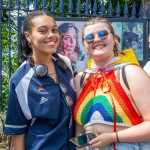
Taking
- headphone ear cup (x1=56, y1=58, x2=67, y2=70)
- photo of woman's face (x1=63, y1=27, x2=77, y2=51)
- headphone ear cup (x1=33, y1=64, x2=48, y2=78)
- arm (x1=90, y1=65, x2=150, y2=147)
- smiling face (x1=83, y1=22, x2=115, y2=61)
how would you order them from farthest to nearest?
photo of woman's face (x1=63, y1=27, x2=77, y2=51)
headphone ear cup (x1=56, y1=58, x2=67, y2=70)
headphone ear cup (x1=33, y1=64, x2=48, y2=78)
smiling face (x1=83, y1=22, x2=115, y2=61)
arm (x1=90, y1=65, x2=150, y2=147)

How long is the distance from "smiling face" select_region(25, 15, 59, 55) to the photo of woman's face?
295cm

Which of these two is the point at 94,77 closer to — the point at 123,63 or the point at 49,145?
the point at 123,63

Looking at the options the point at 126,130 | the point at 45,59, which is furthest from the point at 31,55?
the point at 126,130

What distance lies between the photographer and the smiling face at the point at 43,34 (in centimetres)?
221

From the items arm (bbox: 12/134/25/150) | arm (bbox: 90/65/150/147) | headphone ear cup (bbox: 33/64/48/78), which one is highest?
headphone ear cup (bbox: 33/64/48/78)

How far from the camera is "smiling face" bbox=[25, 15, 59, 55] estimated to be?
221 cm

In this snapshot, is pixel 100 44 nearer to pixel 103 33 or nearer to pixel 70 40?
pixel 103 33

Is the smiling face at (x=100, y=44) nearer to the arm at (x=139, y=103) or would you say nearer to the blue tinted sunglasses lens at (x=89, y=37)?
the blue tinted sunglasses lens at (x=89, y=37)

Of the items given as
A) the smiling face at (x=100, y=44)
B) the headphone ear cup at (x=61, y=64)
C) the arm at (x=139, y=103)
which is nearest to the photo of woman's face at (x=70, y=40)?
the headphone ear cup at (x=61, y=64)

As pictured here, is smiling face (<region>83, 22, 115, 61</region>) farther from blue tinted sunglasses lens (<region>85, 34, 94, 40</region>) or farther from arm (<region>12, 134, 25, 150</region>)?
arm (<region>12, 134, 25, 150</region>)

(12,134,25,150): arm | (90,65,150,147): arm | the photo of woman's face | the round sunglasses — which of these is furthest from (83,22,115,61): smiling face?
the photo of woman's face

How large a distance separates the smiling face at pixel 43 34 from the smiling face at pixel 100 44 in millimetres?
231

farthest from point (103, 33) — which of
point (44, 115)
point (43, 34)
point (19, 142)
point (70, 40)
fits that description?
point (70, 40)

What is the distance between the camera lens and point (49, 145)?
2174mm
